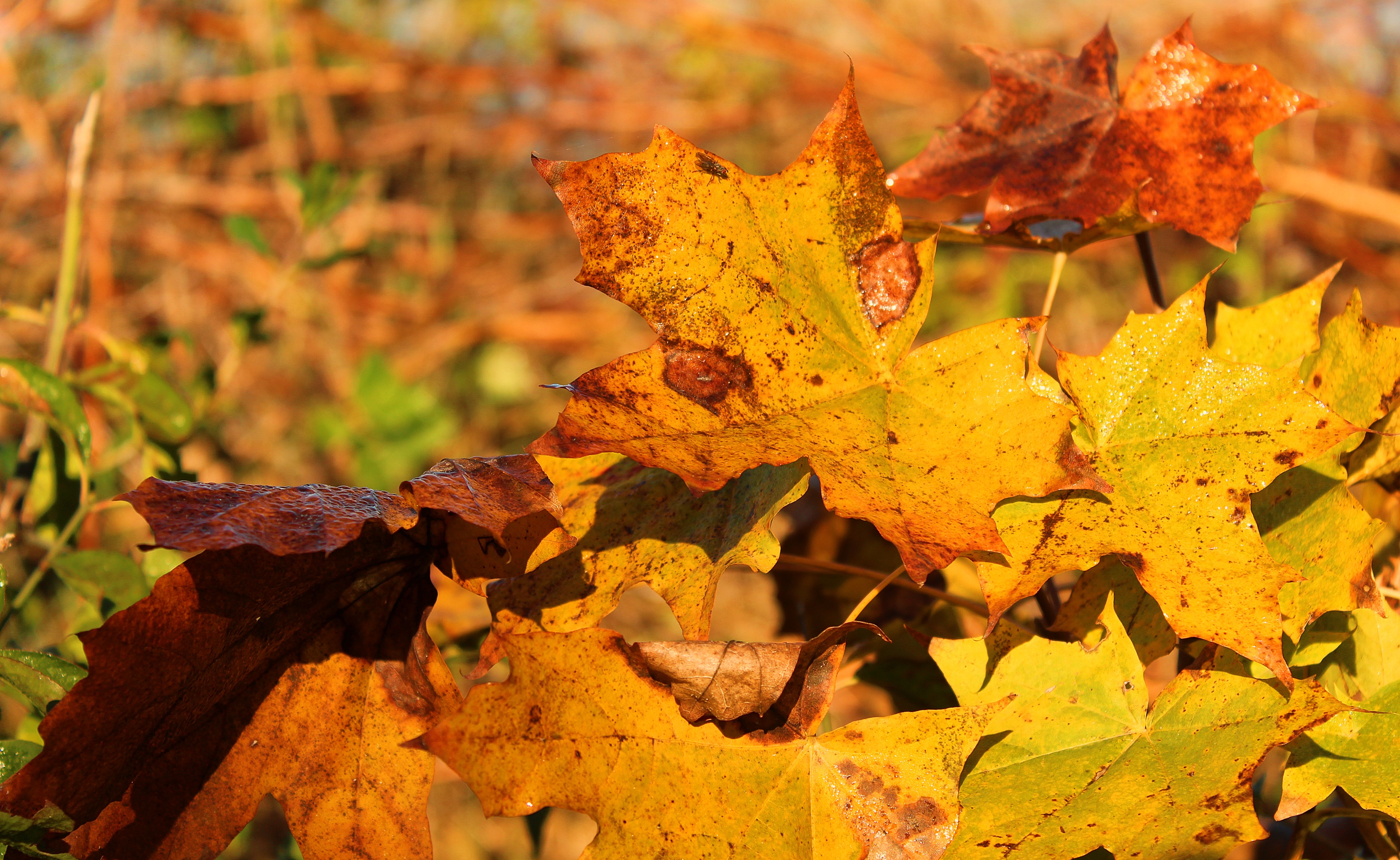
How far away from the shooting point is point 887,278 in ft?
1.57

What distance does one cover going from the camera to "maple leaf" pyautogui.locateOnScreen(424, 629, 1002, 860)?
405 mm

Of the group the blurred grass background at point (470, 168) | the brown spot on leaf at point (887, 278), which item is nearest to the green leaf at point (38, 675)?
the brown spot on leaf at point (887, 278)

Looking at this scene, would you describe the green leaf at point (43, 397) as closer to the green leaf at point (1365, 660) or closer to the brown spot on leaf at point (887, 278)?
the brown spot on leaf at point (887, 278)

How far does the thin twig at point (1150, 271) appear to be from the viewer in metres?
0.68

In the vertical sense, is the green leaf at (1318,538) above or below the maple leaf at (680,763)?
above

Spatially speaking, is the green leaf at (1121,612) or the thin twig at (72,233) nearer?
the green leaf at (1121,612)

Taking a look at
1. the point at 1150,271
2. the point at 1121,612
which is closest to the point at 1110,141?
the point at 1150,271

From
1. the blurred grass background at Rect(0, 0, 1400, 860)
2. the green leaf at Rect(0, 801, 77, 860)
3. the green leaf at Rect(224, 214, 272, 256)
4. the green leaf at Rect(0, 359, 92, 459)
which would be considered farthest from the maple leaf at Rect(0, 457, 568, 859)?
the blurred grass background at Rect(0, 0, 1400, 860)

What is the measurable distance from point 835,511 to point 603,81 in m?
3.06

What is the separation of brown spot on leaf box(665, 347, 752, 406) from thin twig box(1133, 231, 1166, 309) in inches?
15.0

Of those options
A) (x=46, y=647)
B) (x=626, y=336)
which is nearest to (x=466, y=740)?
(x=46, y=647)

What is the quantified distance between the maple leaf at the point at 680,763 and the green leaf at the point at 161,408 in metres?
0.57

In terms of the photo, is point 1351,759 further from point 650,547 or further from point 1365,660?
point 650,547

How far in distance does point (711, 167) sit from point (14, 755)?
1.58ft
